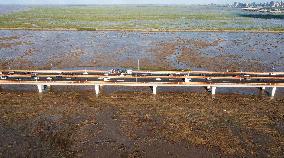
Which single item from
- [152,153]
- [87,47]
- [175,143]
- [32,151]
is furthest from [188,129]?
[87,47]

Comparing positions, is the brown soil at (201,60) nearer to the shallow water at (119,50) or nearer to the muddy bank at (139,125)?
the shallow water at (119,50)

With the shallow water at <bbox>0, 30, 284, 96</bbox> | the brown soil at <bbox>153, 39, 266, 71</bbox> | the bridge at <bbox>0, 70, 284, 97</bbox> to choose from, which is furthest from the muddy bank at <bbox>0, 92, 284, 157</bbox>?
the brown soil at <bbox>153, 39, 266, 71</bbox>

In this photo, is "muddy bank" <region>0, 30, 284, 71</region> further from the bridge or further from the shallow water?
the bridge

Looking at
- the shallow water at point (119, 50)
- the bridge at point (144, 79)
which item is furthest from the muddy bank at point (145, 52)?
the bridge at point (144, 79)

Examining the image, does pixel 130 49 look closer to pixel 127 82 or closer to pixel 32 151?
pixel 127 82

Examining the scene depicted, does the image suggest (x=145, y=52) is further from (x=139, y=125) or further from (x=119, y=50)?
(x=139, y=125)

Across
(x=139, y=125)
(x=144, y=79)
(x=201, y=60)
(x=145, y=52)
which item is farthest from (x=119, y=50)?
(x=139, y=125)
